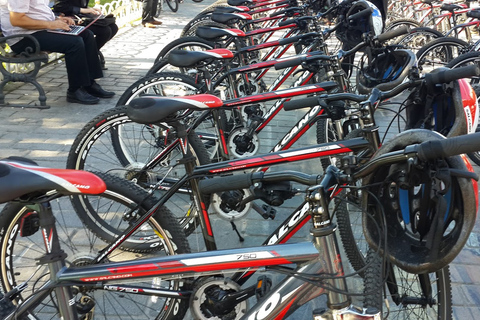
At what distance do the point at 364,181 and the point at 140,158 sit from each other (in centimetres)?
263

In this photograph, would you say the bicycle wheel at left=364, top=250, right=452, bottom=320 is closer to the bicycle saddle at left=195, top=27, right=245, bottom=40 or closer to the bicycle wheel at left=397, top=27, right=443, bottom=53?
the bicycle saddle at left=195, top=27, right=245, bottom=40

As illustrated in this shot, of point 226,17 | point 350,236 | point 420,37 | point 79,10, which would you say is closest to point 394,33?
point 350,236

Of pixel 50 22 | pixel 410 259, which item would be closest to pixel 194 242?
pixel 410 259

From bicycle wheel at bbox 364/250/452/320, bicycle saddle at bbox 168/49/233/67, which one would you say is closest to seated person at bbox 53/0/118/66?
bicycle saddle at bbox 168/49/233/67

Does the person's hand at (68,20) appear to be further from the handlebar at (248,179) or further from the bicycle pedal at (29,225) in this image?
the handlebar at (248,179)

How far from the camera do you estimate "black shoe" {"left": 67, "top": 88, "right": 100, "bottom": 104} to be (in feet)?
21.5

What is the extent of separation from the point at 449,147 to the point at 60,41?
5578mm

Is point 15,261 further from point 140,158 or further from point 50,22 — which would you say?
point 50,22

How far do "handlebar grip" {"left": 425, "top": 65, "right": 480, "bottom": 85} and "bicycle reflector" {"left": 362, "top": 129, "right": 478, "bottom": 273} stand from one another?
0.73 m

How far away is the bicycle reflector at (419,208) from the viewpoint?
152cm

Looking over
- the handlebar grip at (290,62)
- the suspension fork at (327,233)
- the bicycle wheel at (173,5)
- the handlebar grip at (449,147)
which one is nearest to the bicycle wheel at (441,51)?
the handlebar grip at (290,62)

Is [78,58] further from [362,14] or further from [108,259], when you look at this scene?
[108,259]

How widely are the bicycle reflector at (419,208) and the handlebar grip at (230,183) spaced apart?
0.43 metres

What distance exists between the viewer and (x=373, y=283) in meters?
2.10
